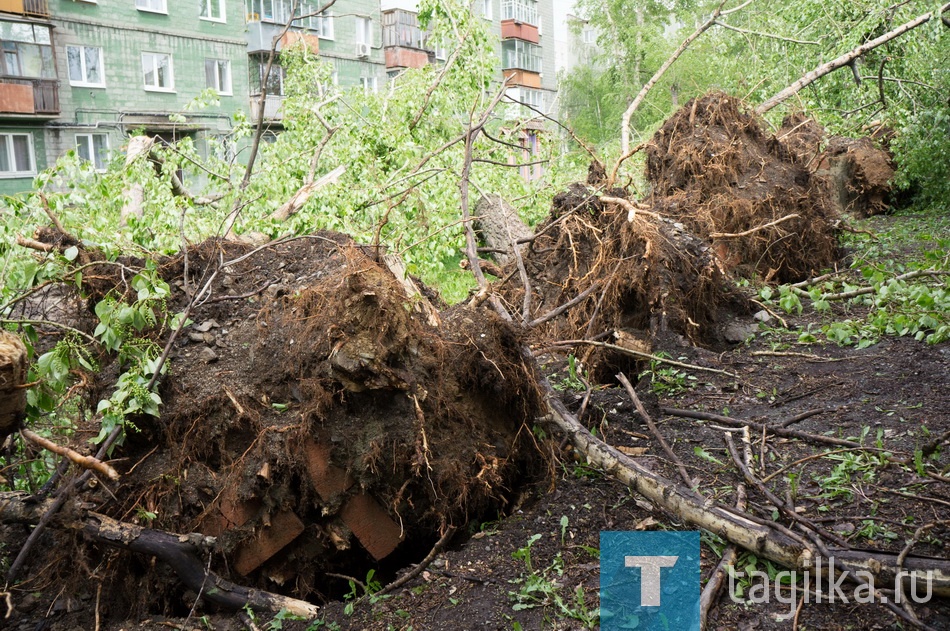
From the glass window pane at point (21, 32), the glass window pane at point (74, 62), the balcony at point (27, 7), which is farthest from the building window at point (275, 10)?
the glass window pane at point (21, 32)

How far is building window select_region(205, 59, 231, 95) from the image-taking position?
2189 cm

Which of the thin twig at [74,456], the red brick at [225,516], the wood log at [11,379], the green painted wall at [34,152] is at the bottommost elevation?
the red brick at [225,516]

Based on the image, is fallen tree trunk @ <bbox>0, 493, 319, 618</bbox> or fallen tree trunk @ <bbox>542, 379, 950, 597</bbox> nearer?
fallen tree trunk @ <bbox>542, 379, 950, 597</bbox>

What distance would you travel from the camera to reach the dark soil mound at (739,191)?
285 inches

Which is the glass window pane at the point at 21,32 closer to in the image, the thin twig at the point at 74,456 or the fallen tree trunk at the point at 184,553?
the fallen tree trunk at the point at 184,553

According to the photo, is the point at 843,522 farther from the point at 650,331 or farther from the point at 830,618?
the point at 650,331

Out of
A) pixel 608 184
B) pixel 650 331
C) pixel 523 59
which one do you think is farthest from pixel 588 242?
pixel 523 59

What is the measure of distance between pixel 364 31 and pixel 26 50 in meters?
10.3

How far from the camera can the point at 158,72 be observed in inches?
820

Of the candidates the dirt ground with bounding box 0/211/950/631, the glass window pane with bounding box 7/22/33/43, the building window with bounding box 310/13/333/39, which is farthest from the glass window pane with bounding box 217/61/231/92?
the dirt ground with bounding box 0/211/950/631

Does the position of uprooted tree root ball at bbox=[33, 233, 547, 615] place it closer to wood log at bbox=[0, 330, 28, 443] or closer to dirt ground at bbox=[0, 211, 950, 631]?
dirt ground at bbox=[0, 211, 950, 631]

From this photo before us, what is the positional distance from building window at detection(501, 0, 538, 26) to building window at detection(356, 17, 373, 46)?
8174 mm

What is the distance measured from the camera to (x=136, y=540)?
3.01 metres

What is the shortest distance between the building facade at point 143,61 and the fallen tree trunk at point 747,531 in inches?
573
